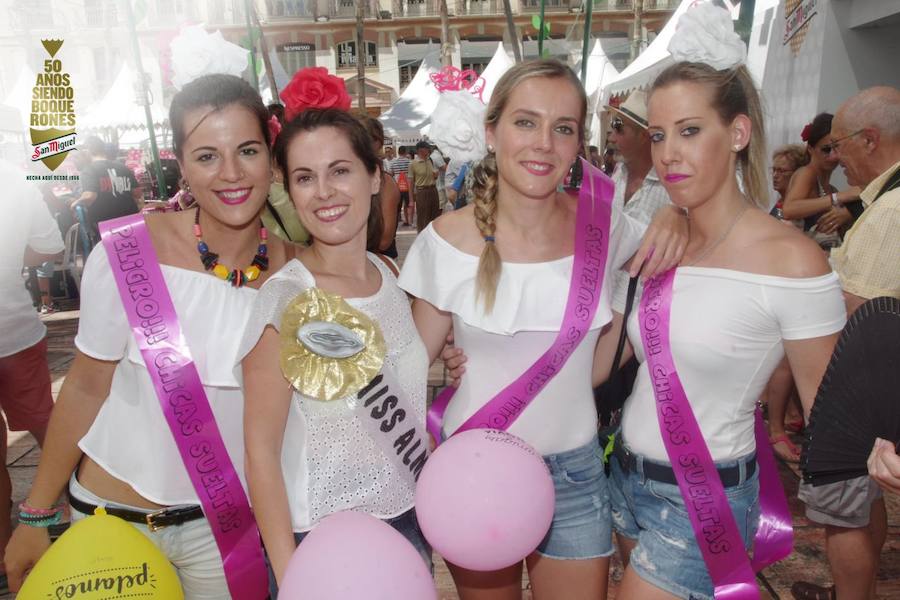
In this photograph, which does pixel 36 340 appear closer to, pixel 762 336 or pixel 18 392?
pixel 18 392

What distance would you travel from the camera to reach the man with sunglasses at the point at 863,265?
2389mm

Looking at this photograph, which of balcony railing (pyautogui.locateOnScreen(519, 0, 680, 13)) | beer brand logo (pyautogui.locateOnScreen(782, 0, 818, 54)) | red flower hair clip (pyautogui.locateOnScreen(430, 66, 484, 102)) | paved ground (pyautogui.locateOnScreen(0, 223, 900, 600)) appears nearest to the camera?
red flower hair clip (pyautogui.locateOnScreen(430, 66, 484, 102))

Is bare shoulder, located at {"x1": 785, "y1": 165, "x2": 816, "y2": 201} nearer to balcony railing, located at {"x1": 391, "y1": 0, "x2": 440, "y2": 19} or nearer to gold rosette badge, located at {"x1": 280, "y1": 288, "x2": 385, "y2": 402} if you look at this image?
gold rosette badge, located at {"x1": 280, "y1": 288, "x2": 385, "y2": 402}

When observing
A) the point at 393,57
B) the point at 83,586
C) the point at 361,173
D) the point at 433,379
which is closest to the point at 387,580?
the point at 83,586

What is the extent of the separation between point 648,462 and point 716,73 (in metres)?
1.08

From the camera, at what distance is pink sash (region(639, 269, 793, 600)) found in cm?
170

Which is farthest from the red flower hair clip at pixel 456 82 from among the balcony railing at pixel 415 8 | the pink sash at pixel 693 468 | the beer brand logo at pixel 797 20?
the balcony railing at pixel 415 8

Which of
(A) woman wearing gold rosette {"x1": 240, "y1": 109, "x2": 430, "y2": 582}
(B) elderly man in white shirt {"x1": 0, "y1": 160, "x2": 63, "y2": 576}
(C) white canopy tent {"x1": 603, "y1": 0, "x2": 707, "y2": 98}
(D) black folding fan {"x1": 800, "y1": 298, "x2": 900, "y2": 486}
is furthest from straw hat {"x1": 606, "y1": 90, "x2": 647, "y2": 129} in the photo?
(C) white canopy tent {"x1": 603, "y1": 0, "x2": 707, "y2": 98}

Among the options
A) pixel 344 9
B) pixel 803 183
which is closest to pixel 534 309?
pixel 803 183

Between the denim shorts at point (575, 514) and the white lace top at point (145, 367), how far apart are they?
0.97 m

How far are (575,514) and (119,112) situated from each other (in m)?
17.6

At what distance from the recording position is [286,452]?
161 centimetres

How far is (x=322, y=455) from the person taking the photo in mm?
1582

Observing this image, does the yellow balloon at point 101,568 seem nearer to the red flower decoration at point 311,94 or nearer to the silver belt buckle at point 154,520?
the silver belt buckle at point 154,520
